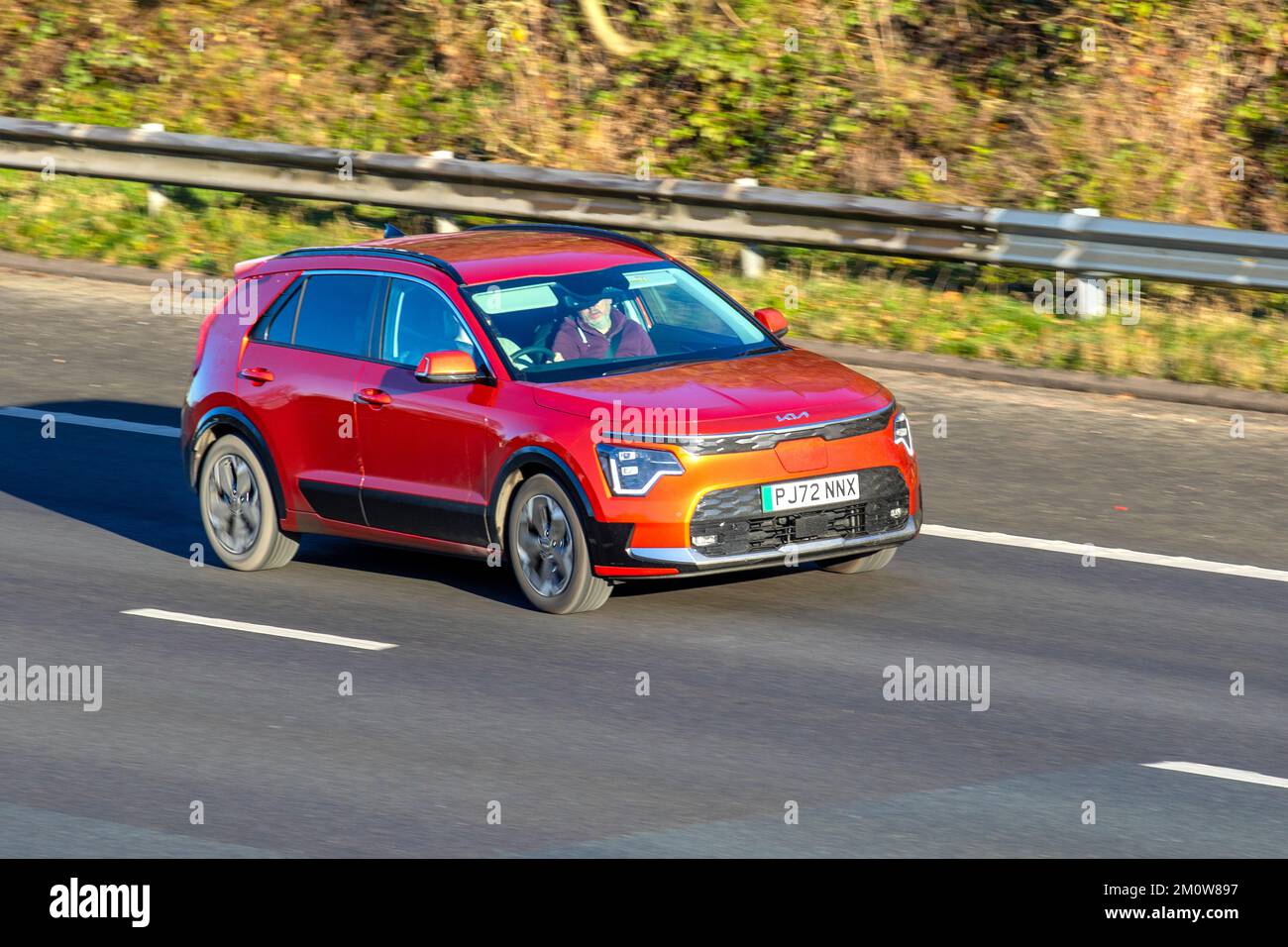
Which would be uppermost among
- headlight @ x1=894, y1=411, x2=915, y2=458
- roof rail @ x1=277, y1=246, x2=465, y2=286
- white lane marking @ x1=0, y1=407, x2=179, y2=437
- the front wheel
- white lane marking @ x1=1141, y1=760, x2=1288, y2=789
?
roof rail @ x1=277, y1=246, x2=465, y2=286

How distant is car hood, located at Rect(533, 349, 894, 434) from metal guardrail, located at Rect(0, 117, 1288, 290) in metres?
6.28

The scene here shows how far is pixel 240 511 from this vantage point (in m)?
11.0

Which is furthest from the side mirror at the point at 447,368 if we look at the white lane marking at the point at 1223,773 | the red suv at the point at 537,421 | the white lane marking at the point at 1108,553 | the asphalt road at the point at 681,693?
the white lane marking at the point at 1223,773

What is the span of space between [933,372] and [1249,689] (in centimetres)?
693

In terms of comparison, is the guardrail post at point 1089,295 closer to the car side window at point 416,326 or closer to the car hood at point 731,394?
the car hood at point 731,394

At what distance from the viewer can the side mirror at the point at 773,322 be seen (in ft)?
34.8

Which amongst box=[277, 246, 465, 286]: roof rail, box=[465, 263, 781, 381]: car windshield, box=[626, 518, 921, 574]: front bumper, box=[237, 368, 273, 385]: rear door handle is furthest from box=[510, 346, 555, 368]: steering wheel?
box=[237, 368, 273, 385]: rear door handle

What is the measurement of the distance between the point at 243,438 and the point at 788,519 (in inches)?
124

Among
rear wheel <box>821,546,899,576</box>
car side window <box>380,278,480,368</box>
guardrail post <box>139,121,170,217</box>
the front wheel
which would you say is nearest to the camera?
the front wheel

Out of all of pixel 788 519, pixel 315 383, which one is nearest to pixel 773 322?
pixel 788 519

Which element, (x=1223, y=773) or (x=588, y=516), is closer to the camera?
(x=1223, y=773)

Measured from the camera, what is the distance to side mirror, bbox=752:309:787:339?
10.6 metres

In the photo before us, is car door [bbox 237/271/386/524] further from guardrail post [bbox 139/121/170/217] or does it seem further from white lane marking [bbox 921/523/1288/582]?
guardrail post [bbox 139/121/170/217]

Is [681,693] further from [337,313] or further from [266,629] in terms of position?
[337,313]
